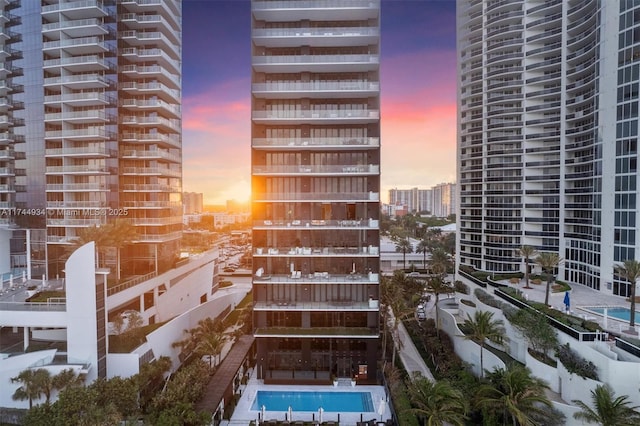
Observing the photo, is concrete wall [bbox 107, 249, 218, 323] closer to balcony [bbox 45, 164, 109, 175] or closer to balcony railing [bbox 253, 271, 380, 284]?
balcony railing [bbox 253, 271, 380, 284]

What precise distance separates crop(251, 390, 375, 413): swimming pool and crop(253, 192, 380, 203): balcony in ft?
47.2

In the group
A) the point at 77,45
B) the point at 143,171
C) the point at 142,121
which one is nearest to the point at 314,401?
the point at 143,171

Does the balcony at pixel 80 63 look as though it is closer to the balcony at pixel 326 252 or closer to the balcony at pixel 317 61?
the balcony at pixel 317 61

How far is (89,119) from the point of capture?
36.3 meters

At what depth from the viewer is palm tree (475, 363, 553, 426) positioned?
18391mm

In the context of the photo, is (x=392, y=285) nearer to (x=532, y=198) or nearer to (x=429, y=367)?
(x=429, y=367)

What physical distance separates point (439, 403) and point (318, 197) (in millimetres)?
16204

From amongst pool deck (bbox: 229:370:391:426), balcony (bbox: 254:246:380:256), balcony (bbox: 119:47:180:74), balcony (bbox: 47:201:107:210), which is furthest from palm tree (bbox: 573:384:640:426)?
balcony (bbox: 119:47:180:74)

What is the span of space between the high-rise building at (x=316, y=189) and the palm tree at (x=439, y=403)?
7951 millimetres

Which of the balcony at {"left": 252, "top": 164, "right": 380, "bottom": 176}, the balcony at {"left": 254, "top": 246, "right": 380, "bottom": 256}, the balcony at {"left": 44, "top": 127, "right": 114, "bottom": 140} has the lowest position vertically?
the balcony at {"left": 254, "top": 246, "right": 380, "bottom": 256}

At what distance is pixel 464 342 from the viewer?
3003cm

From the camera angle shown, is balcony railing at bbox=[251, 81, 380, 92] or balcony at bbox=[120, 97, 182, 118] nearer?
balcony railing at bbox=[251, 81, 380, 92]

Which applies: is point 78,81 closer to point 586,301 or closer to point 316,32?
point 316,32

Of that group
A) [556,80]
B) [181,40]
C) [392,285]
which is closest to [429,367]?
[392,285]
